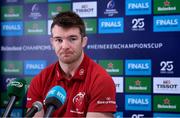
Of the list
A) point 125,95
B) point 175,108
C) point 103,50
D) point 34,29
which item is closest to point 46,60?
point 34,29

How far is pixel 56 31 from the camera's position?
144 centimetres

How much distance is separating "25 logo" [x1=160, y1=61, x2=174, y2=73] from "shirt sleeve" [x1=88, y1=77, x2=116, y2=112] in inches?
32.7

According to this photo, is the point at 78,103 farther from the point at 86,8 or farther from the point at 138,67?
the point at 86,8

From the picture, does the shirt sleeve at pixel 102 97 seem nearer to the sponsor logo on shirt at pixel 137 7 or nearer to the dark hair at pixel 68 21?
the dark hair at pixel 68 21

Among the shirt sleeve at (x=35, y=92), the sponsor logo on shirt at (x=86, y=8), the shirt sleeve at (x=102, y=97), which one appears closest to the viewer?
the shirt sleeve at (x=102, y=97)

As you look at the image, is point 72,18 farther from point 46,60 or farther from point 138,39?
point 46,60

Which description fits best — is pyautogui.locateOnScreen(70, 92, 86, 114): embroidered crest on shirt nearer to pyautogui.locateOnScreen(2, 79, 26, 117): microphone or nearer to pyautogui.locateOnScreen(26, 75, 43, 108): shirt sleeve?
pyautogui.locateOnScreen(26, 75, 43, 108): shirt sleeve

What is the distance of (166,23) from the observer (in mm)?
2191

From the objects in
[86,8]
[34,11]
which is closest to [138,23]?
[86,8]

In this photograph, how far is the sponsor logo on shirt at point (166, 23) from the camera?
2.16 meters

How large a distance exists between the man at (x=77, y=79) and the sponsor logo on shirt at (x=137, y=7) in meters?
0.86

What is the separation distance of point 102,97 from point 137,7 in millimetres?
1035

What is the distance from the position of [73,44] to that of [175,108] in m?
1.07

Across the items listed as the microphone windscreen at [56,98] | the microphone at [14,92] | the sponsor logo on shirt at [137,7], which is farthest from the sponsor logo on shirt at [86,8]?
the microphone windscreen at [56,98]
